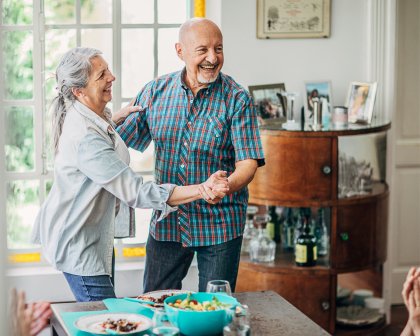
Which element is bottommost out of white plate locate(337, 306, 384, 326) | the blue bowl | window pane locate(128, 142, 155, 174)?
white plate locate(337, 306, 384, 326)

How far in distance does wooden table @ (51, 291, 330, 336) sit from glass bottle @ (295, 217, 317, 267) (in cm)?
139

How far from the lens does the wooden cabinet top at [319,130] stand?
3852mm

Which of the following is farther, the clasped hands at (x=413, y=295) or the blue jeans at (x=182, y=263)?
the blue jeans at (x=182, y=263)

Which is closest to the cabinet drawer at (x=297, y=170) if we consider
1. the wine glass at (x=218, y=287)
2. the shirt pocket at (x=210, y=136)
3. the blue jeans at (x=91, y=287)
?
the shirt pocket at (x=210, y=136)

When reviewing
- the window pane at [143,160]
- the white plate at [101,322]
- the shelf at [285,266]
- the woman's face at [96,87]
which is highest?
the woman's face at [96,87]

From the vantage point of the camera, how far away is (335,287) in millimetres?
3996

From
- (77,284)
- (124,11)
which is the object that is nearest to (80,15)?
(124,11)

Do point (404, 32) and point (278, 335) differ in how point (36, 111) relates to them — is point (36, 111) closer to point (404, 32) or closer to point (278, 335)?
point (404, 32)

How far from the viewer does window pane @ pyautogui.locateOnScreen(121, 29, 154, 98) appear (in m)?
4.42

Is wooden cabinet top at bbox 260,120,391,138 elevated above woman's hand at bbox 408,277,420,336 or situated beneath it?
elevated above

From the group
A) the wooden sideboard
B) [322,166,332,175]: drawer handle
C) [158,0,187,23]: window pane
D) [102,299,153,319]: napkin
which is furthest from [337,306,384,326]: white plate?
[102,299,153,319]: napkin

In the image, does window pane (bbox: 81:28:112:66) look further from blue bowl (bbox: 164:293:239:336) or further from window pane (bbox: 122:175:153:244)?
blue bowl (bbox: 164:293:239:336)

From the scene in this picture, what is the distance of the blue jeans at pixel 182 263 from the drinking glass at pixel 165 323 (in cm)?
76

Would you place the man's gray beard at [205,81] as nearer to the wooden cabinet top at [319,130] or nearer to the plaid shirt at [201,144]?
the plaid shirt at [201,144]
